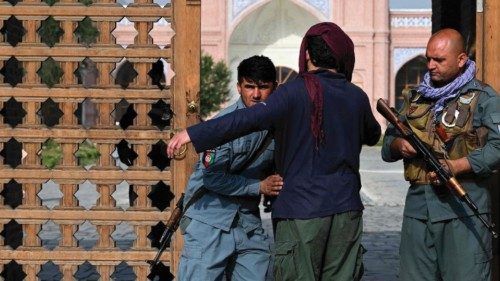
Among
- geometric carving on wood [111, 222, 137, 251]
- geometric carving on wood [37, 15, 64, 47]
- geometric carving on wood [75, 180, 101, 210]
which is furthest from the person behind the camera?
geometric carving on wood [75, 180, 101, 210]

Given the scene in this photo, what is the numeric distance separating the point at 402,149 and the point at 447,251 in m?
0.49

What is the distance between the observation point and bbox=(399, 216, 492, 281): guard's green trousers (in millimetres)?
4516

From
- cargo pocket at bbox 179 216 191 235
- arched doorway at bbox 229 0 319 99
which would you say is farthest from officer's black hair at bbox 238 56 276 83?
arched doorway at bbox 229 0 319 99

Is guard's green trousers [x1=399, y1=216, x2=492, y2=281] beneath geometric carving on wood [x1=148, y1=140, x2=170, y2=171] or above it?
beneath

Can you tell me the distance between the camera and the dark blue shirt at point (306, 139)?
4.10 m

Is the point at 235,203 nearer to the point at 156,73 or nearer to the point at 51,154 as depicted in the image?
the point at 156,73

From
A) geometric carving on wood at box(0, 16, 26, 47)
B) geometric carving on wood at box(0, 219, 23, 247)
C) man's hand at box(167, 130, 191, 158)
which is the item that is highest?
geometric carving on wood at box(0, 16, 26, 47)

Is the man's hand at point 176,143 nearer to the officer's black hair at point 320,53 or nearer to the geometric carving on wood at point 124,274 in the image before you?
the officer's black hair at point 320,53

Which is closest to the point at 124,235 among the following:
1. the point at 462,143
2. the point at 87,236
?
the point at 87,236

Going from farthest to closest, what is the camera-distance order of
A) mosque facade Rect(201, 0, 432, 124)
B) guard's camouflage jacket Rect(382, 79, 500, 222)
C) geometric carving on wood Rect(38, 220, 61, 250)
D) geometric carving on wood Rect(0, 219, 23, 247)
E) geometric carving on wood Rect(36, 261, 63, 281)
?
mosque facade Rect(201, 0, 432, 124) → geometric carving on wood Rect(38, 220, 61, 250) → geometric carving on wood Rect(36, 261, 63, 281) → geometric carving on wood Rect(0, 219, 23, 247) → guard's camouflage jacket Rect(382, 79, 500, 222)

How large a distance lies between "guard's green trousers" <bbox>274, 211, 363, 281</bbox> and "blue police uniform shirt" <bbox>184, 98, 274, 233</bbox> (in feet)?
1.53

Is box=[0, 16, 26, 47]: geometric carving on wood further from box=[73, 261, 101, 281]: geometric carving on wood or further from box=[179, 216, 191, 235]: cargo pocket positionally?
box=[179, 216, 191, 235]: cargo pocket

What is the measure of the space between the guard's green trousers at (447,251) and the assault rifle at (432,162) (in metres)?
0.11

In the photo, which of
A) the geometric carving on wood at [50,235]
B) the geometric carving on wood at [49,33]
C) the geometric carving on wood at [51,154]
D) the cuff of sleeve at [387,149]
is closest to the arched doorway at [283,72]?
the geometric carving on wood at [51,154]
